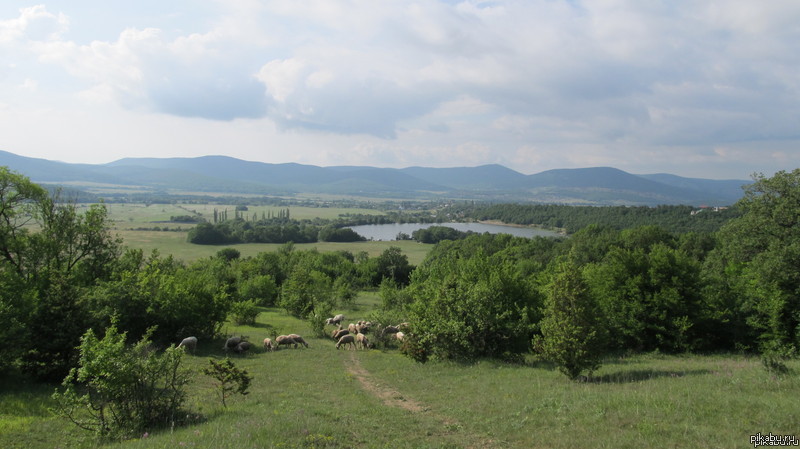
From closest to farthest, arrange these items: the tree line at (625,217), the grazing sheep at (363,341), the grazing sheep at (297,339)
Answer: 1. the grazing sheep at (297,339)
2. the grazing sheep at (363,341)
3. the tree line at (625,217)

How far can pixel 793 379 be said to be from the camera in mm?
12867

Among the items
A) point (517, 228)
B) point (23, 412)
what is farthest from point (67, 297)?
point (517, 228)

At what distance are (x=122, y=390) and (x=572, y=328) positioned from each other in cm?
1397

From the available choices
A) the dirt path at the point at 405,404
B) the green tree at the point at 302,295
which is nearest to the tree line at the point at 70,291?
the green tree at the point at 302,295

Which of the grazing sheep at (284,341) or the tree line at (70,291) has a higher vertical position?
the tree line at (70,291)

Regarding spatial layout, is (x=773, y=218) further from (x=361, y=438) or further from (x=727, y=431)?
(x=361, y=438)

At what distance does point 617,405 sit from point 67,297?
20184mm

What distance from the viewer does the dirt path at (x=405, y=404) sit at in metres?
10.6

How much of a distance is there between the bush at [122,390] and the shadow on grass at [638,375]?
1418 cm

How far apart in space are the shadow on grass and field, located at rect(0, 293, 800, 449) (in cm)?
7

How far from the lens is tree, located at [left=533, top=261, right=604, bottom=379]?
15180 millimetres

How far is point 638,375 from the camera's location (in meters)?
16.1

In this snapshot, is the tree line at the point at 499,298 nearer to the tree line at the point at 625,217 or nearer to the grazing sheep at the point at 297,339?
the grazing sheep at the point at 297,339

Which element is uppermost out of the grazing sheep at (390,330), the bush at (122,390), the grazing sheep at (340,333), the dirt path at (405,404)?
the bush at (122,390)
